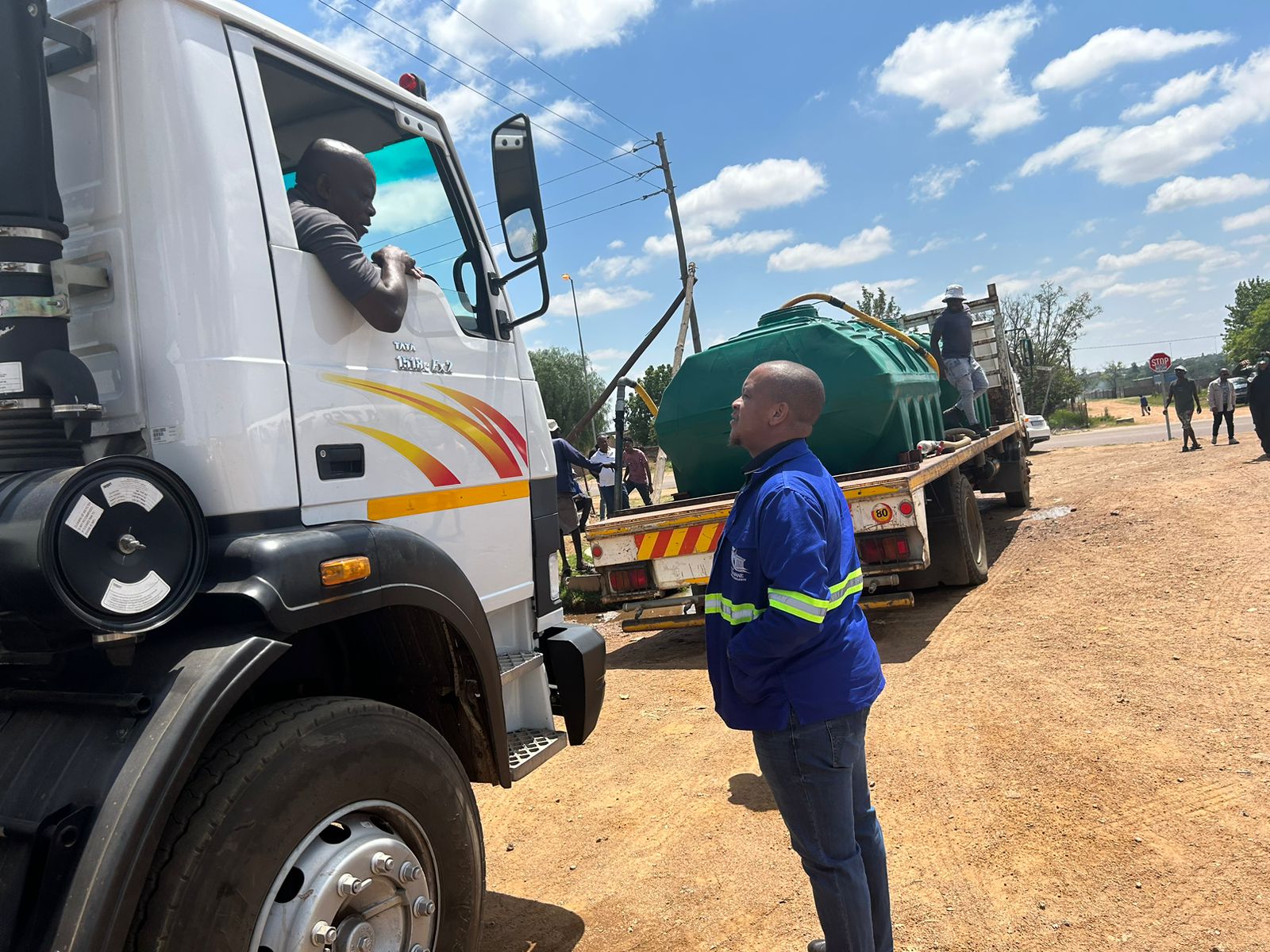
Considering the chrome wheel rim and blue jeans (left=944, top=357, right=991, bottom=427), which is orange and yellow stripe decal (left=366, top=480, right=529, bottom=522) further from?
blue jeans (left=944, top=357, right=991, bottom=427)

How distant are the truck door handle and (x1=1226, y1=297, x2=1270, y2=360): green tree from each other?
82219 millimetres

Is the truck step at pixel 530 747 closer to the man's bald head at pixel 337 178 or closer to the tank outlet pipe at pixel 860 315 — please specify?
the man's bald head at pixel 337 178

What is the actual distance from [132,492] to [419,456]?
945 millimetres

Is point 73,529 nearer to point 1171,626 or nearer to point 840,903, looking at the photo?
point 840,903

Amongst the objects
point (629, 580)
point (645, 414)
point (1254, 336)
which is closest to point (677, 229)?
point (629, 580)

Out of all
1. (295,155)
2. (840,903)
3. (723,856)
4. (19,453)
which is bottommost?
(723,856)

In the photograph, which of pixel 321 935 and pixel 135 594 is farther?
pixel 321 935

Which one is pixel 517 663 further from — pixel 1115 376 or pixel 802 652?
pixel 1115 376

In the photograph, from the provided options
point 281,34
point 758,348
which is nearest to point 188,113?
point 281,34

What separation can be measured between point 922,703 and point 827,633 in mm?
2960

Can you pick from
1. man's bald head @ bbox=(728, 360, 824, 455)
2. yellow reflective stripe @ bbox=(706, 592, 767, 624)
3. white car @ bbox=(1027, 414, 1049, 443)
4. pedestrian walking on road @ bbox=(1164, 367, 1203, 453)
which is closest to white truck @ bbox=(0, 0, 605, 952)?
yellow reflective stripe @ bbox=(706, 592, 767, 624)

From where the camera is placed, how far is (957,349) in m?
9.81

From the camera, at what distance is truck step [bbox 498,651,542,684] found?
296 cm

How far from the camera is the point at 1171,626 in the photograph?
5762 millimetres
